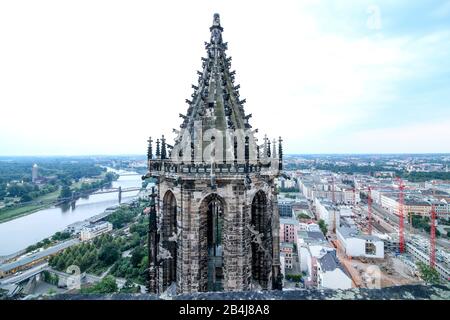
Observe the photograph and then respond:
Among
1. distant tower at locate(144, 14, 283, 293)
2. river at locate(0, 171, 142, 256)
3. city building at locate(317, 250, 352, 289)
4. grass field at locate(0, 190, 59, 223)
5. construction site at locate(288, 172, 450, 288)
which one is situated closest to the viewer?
distant tower at locate(144, 14, 283, 293)

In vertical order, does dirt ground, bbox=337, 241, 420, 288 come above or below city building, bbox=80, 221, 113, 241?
below

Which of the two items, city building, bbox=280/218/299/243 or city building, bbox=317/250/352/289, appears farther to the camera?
city building, bbox=280/218/299/243

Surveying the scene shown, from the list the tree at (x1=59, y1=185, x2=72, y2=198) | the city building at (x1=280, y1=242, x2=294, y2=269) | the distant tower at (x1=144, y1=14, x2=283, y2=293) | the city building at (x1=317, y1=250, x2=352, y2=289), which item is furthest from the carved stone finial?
the tree at (x1=59, y1=185, x2=72, y2=198)

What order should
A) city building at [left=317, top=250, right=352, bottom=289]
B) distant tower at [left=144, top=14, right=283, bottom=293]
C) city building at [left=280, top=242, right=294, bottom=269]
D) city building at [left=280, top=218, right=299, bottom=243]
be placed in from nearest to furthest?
distant tower at [left=144, top=14, right=283, bottom=293], city building at [left=317, top=250, right=352, bottom=289], city building at [left=280, top=242, right=294, bottom=269], city building at [left=280, top=218, right=299, bottom=243]

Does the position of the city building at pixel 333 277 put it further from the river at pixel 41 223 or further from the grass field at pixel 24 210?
the grass field at pixel 24 210

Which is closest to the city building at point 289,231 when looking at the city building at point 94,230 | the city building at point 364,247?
the city building at point 364,247

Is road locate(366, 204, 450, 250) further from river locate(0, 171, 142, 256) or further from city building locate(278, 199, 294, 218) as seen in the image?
river locate(0, 171, 142, 256)

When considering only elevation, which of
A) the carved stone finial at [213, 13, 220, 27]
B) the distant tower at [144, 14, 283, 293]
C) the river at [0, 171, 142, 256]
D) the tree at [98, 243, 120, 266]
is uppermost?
the carved stone finial at [213, 13, 220, 27]

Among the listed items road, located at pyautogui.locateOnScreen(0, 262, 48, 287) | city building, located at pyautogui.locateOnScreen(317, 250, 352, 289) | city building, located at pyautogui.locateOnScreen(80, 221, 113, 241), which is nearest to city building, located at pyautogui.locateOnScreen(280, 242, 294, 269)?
city building, located at pyautogui.locateOnScreen(317, 250, 352, 289)
